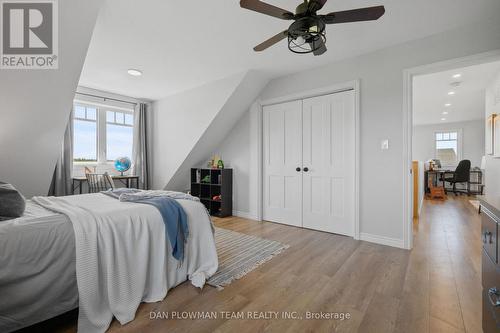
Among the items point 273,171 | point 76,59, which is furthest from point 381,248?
point 76,59

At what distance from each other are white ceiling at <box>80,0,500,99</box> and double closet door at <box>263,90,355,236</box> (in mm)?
668

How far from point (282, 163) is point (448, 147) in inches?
318

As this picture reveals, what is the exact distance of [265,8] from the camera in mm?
1617

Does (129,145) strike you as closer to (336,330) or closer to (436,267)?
(336,330)

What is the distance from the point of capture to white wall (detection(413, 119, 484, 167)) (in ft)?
25.6

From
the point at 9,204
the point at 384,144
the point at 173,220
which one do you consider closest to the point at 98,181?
the point at 9,204

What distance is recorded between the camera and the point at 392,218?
285cm

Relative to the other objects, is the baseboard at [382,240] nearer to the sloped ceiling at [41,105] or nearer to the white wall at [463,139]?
the sloped ceiling at [41,105]

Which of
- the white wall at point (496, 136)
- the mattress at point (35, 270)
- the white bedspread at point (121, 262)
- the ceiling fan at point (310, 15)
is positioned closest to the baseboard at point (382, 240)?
the white wall at point (496, 136)

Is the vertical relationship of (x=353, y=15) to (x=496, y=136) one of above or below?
above

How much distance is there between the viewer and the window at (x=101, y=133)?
4269 millimetres

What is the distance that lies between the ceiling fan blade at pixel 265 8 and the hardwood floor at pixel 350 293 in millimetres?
2082

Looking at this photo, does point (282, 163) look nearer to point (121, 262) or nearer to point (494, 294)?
point (121, 262)

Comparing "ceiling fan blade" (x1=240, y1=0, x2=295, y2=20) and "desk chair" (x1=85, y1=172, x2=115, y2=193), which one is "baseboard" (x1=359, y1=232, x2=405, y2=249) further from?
"desk chair" (x1=85, y1=172, x2=115, y2=193)
